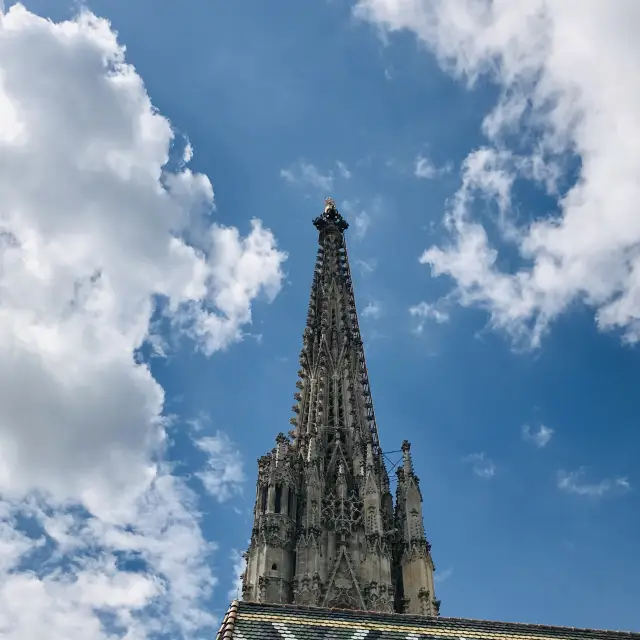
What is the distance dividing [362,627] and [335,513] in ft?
104

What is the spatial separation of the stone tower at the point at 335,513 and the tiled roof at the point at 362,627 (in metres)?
25.5

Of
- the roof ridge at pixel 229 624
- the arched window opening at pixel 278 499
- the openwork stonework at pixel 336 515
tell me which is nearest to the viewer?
the roof ridge at pixel 229 624

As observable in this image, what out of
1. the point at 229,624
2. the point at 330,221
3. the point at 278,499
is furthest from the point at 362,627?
the point at 330,221

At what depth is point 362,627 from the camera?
21078 mm

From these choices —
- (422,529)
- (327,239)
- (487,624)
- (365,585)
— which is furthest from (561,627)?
(327,239)

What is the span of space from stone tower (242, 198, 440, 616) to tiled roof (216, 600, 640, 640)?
25.5m

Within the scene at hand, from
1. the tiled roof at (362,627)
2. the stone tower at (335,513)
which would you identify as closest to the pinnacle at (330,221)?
the stone tower at (335,513)

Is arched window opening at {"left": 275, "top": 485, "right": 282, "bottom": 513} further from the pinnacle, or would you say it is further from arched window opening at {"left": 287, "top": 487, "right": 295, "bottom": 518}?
the pinnacle

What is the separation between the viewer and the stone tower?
4734 cm

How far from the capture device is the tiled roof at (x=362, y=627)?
798 inches

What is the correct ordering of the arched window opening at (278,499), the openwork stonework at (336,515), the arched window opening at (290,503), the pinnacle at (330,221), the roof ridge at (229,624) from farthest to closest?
the pinnacle at (330,221)
the arched window opening at (290,503)
the arched window opening at (278,499)
the openwork stonework at (336,515)
the roof ridge at (229,624)

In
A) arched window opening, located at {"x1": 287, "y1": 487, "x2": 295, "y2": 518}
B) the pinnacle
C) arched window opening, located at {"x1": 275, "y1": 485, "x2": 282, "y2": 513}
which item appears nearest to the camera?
arched window opening, located at {"x1": 275, "y1": 485, "x2": 282, "y2": 513}

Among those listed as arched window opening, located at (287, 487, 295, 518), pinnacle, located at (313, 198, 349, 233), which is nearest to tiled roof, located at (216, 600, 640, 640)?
arched window opening, located at (287, 487, 295, 518)

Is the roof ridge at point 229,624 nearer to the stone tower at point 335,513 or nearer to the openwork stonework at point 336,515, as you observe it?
the openwork stonework at point 336,515
